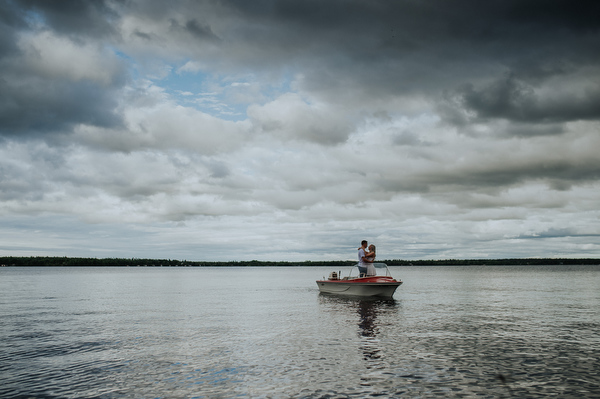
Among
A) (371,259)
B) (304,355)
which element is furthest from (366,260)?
(304,355)

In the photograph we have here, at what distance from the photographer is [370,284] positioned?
34.8m

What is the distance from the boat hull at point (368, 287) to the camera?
112 feet

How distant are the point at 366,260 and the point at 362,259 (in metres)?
0.46

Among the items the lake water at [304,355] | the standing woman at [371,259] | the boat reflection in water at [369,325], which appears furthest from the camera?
the standing woman at [371,259]

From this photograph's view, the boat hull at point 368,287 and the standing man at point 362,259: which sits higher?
the standing man at point 362,259

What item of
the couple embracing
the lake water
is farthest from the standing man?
the lake water

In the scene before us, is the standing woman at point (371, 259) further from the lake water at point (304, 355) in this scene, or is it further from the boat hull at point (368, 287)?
the lake water at point (304, 355)

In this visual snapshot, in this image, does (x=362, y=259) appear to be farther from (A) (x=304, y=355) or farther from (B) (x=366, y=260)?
(A) (x=304, y=355)

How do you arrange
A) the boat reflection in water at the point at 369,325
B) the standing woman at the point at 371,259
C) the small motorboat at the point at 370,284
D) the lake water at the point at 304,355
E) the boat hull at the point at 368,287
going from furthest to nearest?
the small motorboat at the point at 370,284
the boat hull at the point at 368,287
the standing woman at the point at 371,259
the boat reflection in water at the point at 369,325
the lake water at the point at 304,355

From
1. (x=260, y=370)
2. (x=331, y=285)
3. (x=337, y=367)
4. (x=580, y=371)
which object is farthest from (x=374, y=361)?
(x=331, y=285)

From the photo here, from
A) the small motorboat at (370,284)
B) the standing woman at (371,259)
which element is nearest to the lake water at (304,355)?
the small motorboat at (370,284)

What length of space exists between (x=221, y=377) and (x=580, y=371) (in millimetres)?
10458

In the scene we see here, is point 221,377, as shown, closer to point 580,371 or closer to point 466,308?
point 580,371

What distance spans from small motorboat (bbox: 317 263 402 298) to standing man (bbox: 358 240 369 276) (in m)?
0.47
